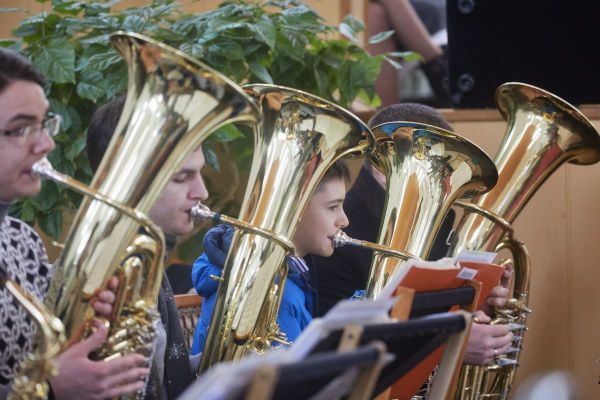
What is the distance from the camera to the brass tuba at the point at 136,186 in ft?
6.46

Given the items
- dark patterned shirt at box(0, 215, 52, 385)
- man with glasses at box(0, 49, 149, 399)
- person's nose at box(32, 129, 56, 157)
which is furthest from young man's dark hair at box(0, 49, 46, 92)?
dark patterned shirt at box(0, 215, 52, 385)

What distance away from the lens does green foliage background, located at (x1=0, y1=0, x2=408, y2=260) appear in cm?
346

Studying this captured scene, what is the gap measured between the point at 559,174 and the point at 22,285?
7.74ft

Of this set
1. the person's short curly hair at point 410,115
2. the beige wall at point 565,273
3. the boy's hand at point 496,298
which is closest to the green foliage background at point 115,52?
the person's short curly hair at point 410,115

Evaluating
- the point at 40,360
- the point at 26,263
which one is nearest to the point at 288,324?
the point at 26,263

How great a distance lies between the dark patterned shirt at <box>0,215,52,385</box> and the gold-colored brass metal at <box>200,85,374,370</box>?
44 cm

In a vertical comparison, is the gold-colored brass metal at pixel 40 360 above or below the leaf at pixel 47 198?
above

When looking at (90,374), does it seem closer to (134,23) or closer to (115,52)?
(115,52)

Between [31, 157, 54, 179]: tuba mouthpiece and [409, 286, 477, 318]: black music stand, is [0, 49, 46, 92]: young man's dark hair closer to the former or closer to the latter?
[31, 157, 54, 179]: tuba mouthpiece

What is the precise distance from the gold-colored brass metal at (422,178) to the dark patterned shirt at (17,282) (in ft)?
3.34

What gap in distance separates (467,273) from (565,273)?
66.5 inches

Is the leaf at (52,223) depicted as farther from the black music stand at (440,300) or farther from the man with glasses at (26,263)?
the black music stand at (440,300)

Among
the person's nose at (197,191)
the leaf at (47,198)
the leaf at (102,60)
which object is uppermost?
the leaf at (102,60)

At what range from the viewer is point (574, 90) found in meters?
3.91
